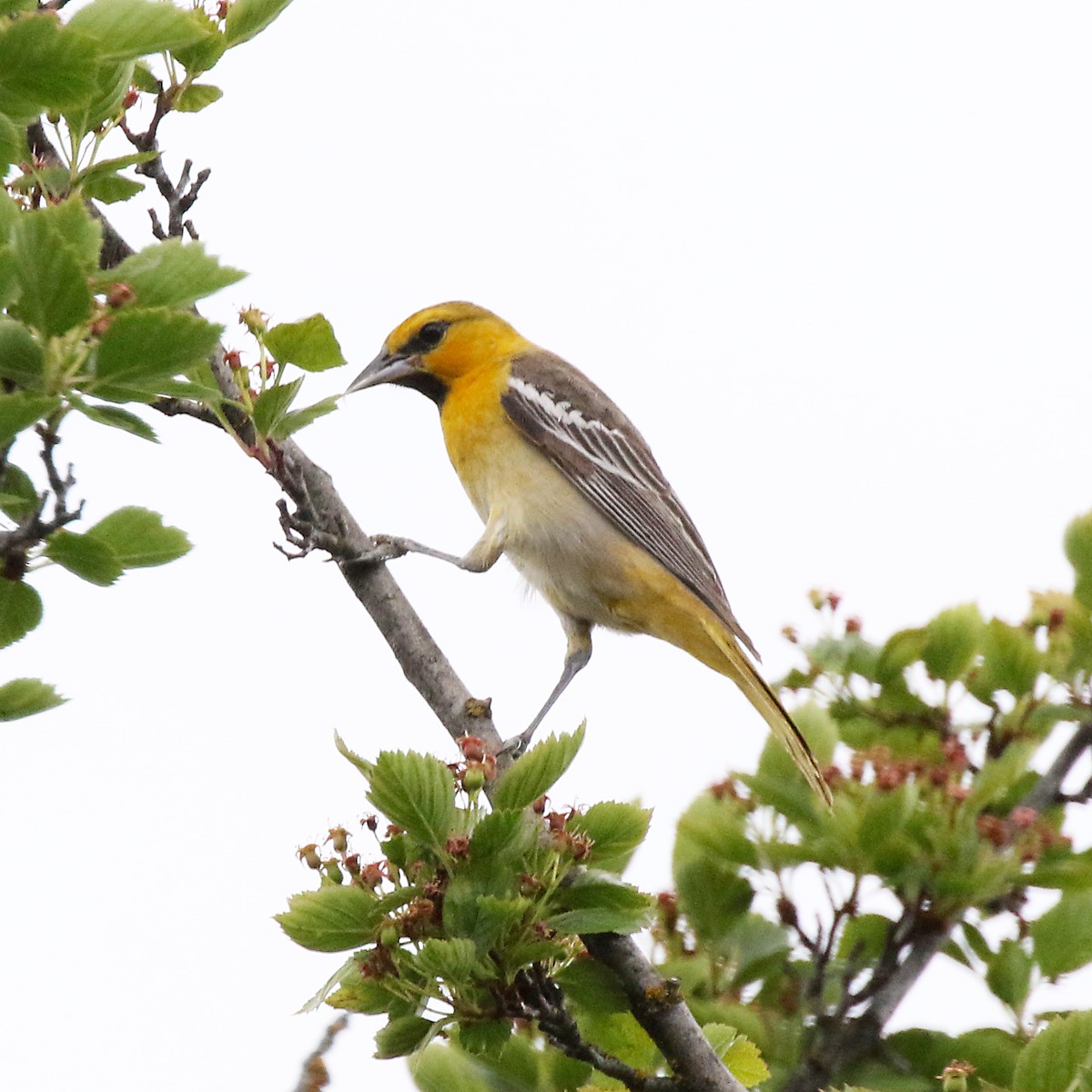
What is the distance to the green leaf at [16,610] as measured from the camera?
263 centimetres

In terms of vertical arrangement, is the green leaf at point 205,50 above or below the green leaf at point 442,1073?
above

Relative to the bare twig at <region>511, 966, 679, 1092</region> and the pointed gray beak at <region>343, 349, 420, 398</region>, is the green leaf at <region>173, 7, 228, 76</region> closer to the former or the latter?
the bare twig at <region>511, 966, 679, 1092</region>

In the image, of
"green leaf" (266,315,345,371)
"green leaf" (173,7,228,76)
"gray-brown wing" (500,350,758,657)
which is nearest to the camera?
"green leaf" (266,315,345,371)

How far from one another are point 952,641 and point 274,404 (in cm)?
202

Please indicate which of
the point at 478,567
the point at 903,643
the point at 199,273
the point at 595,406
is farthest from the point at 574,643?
the point at 199,273

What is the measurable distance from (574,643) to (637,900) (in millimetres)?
3167

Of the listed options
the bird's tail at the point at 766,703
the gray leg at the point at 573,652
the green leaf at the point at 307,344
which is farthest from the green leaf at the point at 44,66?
the gray leg at the point at 573,652

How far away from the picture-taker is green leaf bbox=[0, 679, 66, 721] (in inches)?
103

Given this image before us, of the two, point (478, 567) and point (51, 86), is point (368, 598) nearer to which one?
point (51, 86)

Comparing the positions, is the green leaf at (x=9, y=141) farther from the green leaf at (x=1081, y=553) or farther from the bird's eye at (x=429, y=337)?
the bird's eye at (x=429, y=337)

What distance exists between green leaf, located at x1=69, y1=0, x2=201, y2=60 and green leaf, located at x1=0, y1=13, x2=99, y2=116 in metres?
0.07

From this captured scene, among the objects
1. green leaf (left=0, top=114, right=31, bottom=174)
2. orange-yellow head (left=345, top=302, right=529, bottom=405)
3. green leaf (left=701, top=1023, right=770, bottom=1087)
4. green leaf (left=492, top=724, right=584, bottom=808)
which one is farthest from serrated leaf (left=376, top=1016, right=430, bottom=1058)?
orange-yellow head (left=345, top=302, right=529, bottom=405)

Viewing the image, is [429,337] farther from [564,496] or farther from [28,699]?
[28,699]

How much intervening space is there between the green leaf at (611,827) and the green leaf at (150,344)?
1.09m
